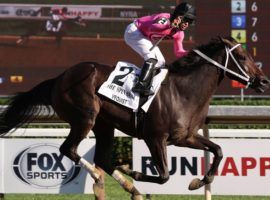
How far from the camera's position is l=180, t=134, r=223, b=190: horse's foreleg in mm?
6402

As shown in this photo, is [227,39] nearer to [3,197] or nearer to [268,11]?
[3,197]

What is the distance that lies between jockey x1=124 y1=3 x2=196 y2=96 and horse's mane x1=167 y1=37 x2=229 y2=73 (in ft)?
0.36

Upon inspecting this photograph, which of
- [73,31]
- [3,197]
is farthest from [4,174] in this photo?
[73,31]

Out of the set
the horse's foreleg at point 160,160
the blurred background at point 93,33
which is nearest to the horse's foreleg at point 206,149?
the horse's foreleg at point 160,160

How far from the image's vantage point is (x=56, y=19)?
12453 millimetres

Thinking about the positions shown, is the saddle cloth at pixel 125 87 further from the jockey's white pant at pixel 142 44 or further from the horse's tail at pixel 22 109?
the horse's tail at pixel 22 109

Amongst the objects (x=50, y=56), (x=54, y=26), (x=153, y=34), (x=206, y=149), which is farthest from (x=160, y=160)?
(x=54, y=26)

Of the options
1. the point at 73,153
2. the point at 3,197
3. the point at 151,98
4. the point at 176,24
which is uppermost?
the point at 176,24

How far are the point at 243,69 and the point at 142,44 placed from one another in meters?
0.79

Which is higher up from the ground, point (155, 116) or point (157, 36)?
point (157, 36)

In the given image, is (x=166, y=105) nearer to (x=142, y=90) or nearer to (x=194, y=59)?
(x=142, y=90)

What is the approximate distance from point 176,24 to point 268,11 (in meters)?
5.72

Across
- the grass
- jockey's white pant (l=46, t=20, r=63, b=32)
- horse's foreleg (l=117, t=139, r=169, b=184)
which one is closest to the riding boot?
horse's foreleg (l=117, t=139, r=169, b=184)

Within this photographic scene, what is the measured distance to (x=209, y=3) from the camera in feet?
39.6
